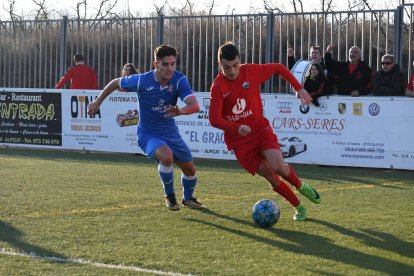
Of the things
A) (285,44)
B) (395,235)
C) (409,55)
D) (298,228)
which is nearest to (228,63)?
(298,228)

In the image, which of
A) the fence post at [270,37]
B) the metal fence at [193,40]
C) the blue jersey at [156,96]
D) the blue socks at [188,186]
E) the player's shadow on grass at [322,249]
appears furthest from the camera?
the fence post at [270,37]

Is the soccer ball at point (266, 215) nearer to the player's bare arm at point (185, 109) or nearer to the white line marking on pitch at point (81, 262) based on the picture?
the player's bare arm at point (185, 109)

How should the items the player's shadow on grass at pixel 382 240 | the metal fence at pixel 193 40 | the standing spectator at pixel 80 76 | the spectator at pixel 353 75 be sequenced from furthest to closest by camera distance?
the standing spectator at pixel 80 76, the metal fence at pixel 193 40, the spectator at pixel 353 75, the player's shadow on grass at pixel 382 240

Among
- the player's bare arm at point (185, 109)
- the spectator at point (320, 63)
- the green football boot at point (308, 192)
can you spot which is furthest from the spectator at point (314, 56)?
the green football boot at point (308, 192)

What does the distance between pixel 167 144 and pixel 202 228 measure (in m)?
1.59

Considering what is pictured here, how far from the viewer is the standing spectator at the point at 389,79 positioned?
15359 mm

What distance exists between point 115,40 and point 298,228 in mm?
12174

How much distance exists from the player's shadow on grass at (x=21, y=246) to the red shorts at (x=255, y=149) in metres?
2.35

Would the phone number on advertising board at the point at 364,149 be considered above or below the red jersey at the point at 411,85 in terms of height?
below

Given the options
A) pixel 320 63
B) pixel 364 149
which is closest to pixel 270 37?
pixel 320 63

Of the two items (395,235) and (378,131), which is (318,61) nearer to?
(378,131)

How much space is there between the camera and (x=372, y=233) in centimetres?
852

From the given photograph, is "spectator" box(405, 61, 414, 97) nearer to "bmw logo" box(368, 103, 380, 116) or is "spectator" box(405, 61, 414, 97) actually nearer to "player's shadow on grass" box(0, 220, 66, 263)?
"bmw logo" box(368, 103, 380, 116)

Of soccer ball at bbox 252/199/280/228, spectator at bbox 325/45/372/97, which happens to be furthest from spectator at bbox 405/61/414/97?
soccer ball at bbox 252/199/280/228
